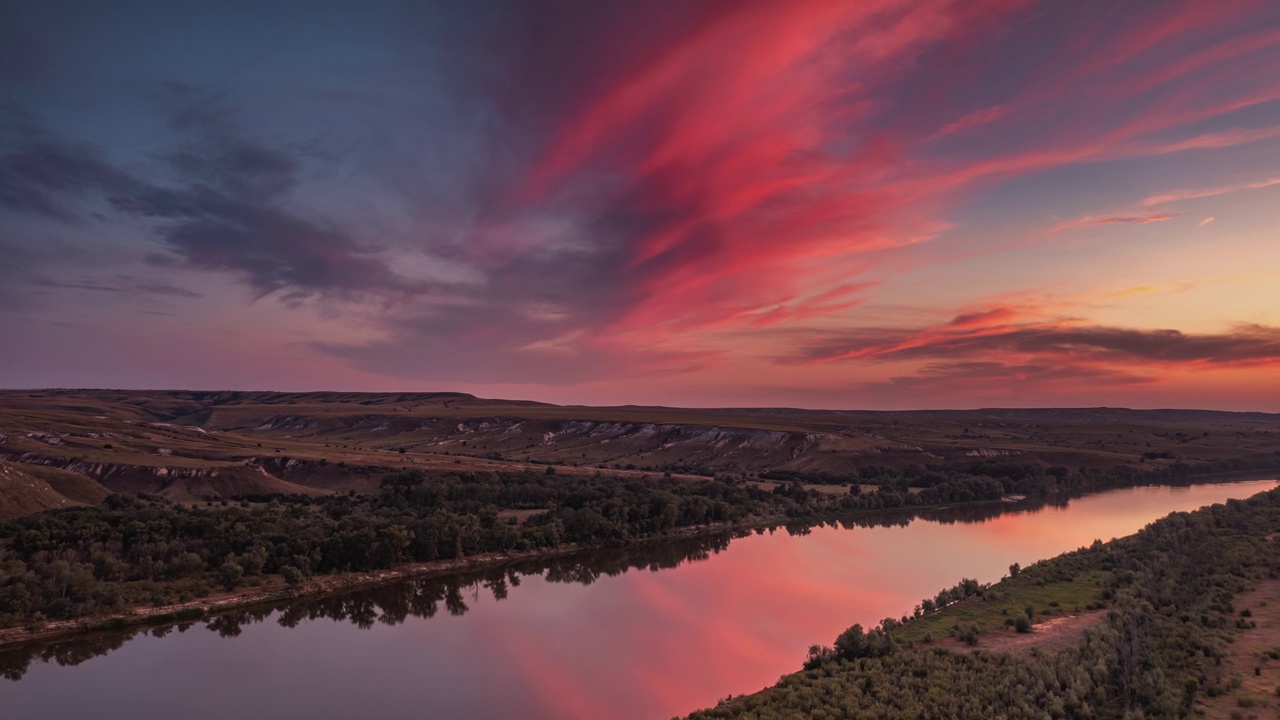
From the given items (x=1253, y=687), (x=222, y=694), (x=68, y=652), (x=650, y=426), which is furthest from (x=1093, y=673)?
(x=650, y=426)

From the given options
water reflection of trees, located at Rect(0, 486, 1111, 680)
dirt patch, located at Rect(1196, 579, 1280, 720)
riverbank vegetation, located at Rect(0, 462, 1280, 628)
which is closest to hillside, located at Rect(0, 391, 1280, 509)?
riverbank vegetation, located at Rect(0, 462, 1280, 628)

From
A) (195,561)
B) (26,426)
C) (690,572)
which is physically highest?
(26,426)

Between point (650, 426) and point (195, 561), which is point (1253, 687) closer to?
point (195, 561)

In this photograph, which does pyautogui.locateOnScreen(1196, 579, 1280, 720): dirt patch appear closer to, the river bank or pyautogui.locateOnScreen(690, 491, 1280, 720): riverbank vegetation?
pyautogui.locateOnScreen(690, 491, 1280, 720): riverbank vegetation

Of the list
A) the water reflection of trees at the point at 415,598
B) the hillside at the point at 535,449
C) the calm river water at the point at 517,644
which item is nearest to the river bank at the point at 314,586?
the water reflection of trees at the point at 415,598

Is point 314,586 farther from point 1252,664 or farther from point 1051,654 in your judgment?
point 1252,664

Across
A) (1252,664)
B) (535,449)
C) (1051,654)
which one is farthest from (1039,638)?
(535,449)

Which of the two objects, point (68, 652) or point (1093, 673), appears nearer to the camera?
point (1093, 673)

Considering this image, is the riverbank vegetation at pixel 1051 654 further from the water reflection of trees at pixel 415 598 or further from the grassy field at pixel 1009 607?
the water reflection of trees at pixel 415 598
